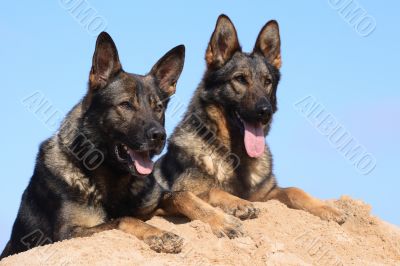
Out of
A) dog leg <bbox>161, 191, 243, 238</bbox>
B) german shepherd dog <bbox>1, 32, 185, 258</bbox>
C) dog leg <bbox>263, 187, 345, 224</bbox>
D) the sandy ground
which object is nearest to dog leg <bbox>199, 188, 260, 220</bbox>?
the sandy ground

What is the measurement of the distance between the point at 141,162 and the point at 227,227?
51.0 inches

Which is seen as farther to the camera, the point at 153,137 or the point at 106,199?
the point at 106,199

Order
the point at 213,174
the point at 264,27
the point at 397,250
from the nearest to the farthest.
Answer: the point at 397,250 < the point at 213,174 < the point at 264,27

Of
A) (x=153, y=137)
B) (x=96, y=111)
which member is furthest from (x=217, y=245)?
(x=96, y=111)

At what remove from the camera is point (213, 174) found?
10.1 metres

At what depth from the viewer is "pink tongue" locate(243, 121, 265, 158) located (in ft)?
33.5

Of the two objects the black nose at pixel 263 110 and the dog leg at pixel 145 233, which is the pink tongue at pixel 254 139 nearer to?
the black nose at pixel 263 110

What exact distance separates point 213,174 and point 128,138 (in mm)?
2281

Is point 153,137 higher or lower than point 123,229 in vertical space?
higher

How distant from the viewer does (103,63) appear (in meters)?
8.54

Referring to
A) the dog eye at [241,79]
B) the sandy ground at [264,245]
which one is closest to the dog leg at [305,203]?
the sandy ground at [264,245]

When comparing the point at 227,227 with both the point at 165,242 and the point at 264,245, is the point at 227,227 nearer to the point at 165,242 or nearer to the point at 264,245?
the point at 264,245

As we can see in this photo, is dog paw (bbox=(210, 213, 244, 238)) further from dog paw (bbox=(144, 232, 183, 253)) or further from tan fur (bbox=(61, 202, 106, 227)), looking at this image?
tan fur (bbox=(61, 202, 106, 227))

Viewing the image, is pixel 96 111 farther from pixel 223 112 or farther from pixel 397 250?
pixel 397 250
